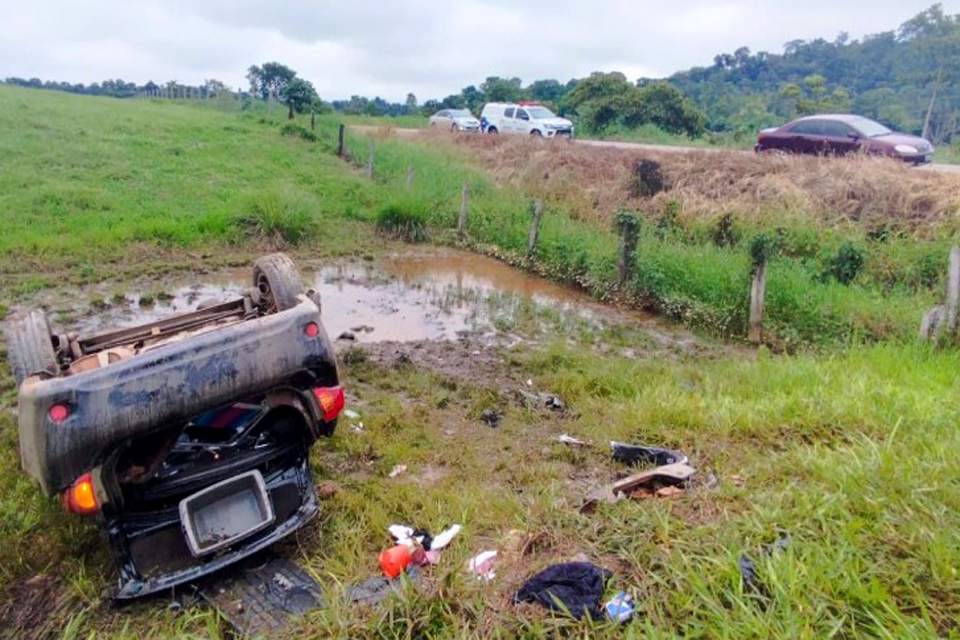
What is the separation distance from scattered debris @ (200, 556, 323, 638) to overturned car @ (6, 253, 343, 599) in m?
0.14

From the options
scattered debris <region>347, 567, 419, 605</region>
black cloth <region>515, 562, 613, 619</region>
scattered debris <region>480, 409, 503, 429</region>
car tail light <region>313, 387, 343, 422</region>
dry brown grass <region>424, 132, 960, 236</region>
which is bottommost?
scattered debris <region>480, 409, 503, 429</region>

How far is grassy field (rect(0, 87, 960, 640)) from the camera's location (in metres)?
2.33

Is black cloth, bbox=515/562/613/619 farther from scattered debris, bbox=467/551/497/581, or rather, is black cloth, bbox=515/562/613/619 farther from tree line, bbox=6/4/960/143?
tree line, bbox=6/4/960/143

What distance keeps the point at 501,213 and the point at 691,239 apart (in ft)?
10.7

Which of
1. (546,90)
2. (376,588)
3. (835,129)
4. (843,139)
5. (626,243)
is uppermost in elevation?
(546,90)

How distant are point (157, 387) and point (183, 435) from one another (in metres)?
0.47

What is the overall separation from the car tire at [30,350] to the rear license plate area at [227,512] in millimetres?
998

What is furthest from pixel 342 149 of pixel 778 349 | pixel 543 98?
pixel 543 98

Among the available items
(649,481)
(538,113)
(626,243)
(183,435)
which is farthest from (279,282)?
(538,113)

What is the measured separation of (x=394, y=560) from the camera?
9.21 feet

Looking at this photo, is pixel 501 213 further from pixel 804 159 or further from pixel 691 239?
pixel 804 159

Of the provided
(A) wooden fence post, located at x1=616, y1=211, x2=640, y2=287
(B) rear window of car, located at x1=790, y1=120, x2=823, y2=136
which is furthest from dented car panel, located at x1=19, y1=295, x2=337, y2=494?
(B) rear window of car, located at x1=790, y1=120, x2=823, y2=136

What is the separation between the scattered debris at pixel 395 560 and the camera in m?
2.78

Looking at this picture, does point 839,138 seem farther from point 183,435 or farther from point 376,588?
point 183,435
